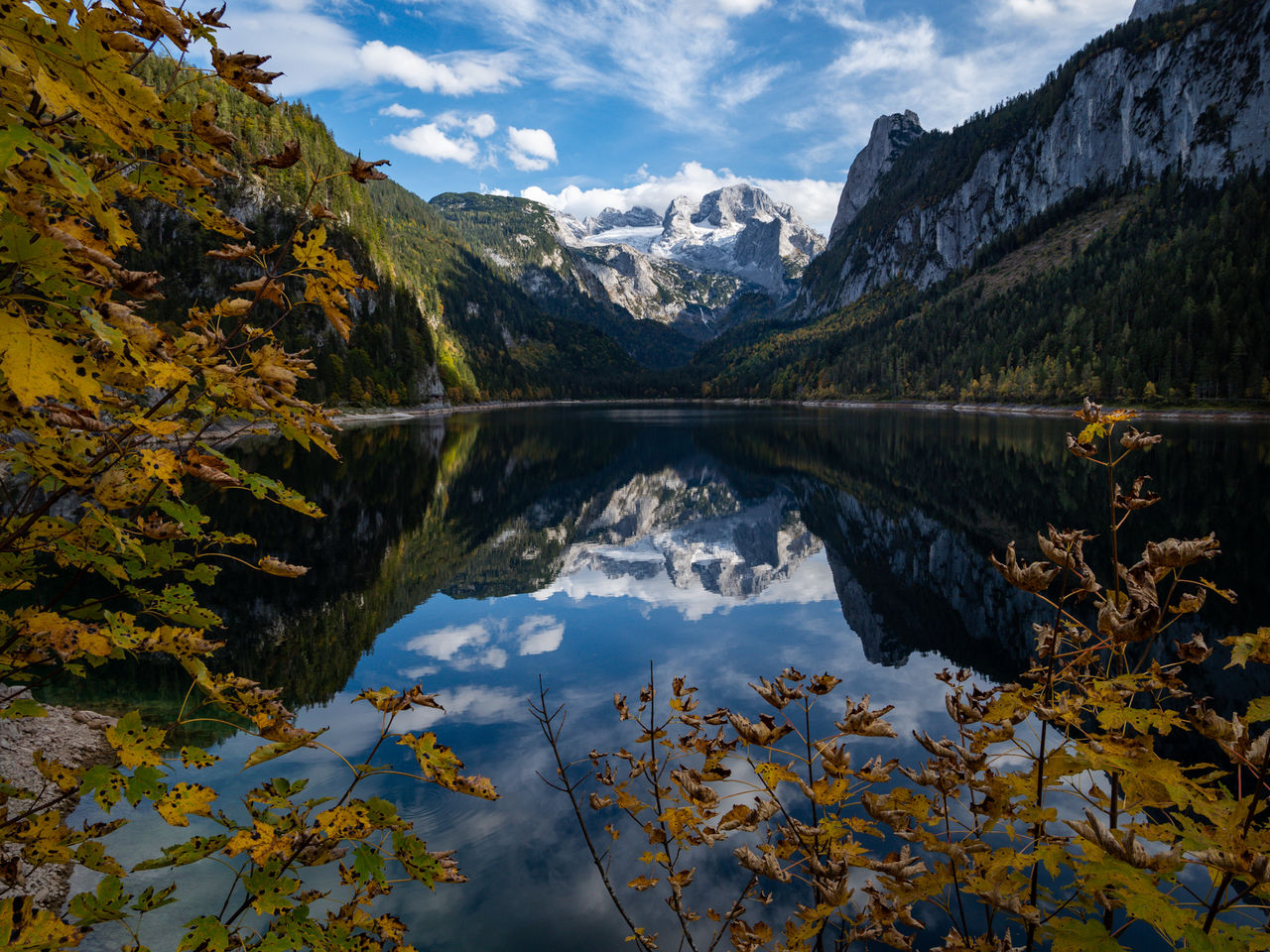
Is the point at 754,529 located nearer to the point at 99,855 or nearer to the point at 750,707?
the point at 750,707

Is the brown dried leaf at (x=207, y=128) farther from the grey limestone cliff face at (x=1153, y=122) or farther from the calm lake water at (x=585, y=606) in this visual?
the grey limestone cliff face at (x=1153, y=122)

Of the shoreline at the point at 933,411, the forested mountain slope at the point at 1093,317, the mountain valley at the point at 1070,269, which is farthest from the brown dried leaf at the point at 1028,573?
the forested mountain slope at the point at 1093,317

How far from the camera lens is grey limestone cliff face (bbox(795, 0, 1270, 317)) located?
403 ft

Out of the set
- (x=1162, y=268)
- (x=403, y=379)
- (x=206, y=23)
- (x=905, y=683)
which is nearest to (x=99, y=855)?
(x=206, y=23)

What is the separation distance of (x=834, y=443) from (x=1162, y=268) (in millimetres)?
92480

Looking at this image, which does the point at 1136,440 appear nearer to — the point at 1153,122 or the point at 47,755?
the point at 47,755

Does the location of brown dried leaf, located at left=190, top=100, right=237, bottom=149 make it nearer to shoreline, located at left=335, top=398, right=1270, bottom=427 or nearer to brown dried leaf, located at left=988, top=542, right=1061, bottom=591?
brown dried leaf, located at left=988, top=542, right=1061, bottom=591

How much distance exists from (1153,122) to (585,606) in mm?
211177

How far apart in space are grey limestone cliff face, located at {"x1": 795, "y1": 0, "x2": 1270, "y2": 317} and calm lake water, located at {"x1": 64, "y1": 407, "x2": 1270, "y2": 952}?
486ft

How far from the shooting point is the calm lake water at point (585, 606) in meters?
7.26

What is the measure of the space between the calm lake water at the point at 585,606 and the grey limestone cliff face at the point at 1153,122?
486ft

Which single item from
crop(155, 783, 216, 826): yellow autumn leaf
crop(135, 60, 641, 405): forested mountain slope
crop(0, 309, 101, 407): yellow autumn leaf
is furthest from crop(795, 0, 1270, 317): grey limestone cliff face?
crop(155, 783, 216, 826): yellow autumn leaf

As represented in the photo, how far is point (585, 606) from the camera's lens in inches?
627

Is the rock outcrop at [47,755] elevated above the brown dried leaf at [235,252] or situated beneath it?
situated beneath
